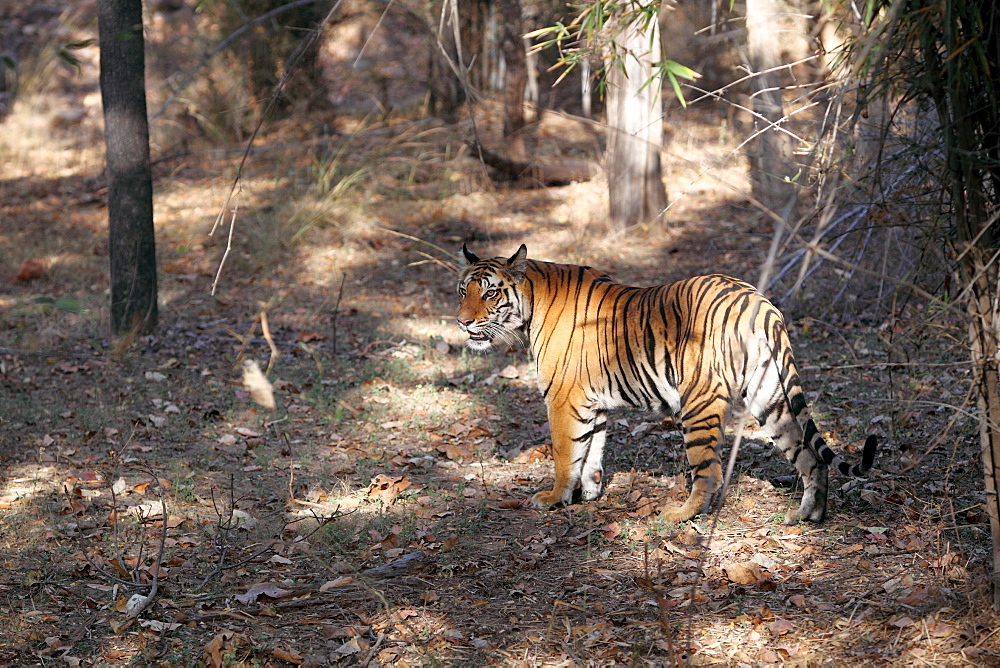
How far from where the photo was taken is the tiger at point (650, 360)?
4.64 meters

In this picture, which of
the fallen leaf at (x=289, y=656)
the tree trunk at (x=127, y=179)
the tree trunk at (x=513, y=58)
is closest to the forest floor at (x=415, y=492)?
the fallen leaf at (x=289, y=656)

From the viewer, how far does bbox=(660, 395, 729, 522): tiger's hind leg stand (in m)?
4.68

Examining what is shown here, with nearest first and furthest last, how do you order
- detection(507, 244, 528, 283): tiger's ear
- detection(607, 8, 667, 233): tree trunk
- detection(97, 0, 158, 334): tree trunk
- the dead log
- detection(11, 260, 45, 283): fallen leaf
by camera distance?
detection(507, 244, 528, 283): tiger's ear → detection(97, 0, 158, 334): tree trunk → detection(607, 8, 667, 233): tree trunk → detection(11, 260, 45, 283): fallen leaf → the dead log

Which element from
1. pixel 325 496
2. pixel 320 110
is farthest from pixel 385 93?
pixel 325 496

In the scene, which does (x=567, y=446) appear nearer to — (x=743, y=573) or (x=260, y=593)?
(x=743, y=573)

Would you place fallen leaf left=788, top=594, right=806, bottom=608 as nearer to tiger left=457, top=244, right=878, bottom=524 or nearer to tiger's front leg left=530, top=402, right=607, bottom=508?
tiger left=457, top=244, right=878, bottom=524

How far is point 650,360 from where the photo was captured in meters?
5.05

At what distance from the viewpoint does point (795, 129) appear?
11.1 meters

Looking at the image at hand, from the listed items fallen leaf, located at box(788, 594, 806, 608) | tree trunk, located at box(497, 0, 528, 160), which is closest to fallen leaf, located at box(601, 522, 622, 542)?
fallen leaf, located at box(788, 594, 806, 608)

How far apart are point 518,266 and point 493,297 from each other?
239 millimetres

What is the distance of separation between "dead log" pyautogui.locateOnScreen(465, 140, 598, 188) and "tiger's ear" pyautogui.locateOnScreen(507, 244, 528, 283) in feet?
24.0

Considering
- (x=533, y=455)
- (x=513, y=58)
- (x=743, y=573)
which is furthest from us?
(x=513, y=58)

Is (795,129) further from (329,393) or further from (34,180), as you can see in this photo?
(34,180)

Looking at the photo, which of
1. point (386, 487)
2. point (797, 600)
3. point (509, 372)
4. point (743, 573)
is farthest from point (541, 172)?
point (797, 600)
